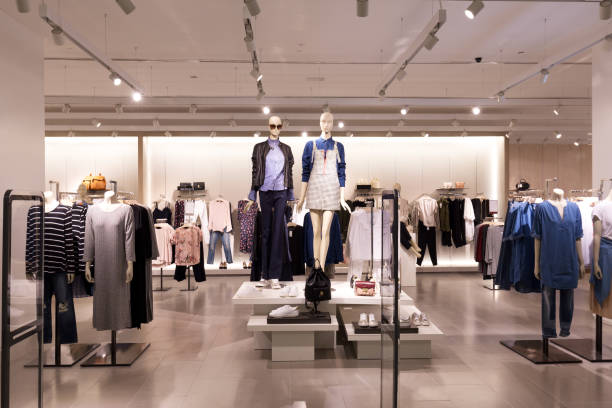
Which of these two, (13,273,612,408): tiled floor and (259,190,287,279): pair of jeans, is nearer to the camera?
(13,273,612,408): tiled floor

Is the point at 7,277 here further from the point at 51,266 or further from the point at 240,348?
the point at 240,348

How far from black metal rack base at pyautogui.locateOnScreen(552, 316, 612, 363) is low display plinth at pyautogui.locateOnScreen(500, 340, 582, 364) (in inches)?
6.2

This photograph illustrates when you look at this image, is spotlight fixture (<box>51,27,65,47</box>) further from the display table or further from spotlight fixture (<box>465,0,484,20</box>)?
the display table

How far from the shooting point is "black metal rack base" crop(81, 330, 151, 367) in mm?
4508

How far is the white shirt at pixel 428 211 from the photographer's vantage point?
1048 centimetres

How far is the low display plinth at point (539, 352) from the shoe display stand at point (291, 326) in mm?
1318

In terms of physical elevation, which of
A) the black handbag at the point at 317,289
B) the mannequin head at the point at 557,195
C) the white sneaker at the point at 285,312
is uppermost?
the mannequin head at the point at 557,195

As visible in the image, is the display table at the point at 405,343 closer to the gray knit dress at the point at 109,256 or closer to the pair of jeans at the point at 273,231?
the pair of jeans at the point at 273,231

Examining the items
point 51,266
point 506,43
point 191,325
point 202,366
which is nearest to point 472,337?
point 202,366

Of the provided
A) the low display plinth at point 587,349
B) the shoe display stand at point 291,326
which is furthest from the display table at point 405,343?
the low display plinth at point 587,349

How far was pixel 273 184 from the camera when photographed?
505cm

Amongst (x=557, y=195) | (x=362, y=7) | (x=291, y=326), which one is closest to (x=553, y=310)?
(x=557, y=195)

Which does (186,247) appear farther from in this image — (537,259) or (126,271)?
(537,259)

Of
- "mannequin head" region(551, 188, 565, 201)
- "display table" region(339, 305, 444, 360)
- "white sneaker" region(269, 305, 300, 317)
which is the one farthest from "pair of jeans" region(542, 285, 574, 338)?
"white sneaker" region(269, 305, 300, 317)
